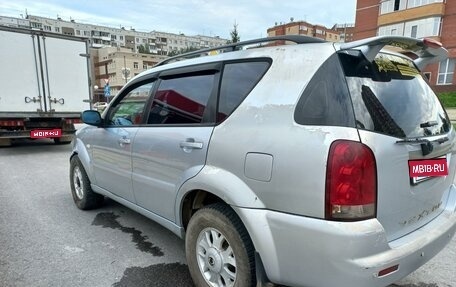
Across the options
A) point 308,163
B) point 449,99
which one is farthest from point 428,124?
point 449,99

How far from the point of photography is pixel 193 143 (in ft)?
8.10

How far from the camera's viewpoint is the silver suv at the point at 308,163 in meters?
1.75

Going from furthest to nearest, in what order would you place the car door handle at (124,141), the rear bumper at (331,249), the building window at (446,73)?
the building window at (446,73) → the car door handle at (124,141) → the rear bumper at (331,249)

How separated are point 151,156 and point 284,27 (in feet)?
209

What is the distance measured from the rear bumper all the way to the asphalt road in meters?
0.98

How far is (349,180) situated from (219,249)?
106 cm

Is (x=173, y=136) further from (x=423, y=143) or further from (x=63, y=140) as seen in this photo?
(x=63, y=140)

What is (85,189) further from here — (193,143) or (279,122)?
(279,122)

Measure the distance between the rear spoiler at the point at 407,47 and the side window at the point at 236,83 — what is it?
1.85 feet

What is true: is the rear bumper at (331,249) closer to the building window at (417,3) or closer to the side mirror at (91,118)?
the side mirror at (91,118)

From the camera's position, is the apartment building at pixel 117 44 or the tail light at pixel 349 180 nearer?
Result: the tail light at pixel 349 180

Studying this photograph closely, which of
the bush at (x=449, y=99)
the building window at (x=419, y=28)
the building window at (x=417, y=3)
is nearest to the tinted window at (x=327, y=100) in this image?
the bush at (x=449, y=99)

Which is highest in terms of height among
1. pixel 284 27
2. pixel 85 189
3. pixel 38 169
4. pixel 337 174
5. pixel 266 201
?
pixel 284 27

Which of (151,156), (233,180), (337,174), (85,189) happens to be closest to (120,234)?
(85,189)
